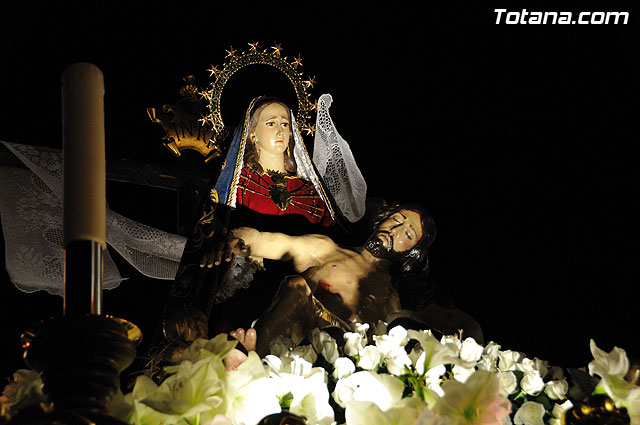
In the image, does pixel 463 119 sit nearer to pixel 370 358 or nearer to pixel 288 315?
pixel 288 315

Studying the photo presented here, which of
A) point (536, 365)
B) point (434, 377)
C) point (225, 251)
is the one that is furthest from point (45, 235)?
point (434, 377)

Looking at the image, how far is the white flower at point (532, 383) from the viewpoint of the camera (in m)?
0.96

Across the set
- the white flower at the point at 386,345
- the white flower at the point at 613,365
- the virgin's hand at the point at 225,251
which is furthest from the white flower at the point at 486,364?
the virgin's hand at the point at 225,251

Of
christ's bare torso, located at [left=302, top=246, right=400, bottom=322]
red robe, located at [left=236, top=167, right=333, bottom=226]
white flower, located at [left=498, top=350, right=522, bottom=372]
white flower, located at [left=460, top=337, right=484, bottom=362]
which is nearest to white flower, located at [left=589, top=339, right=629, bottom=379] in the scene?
white flower, located at [left=460, top=337, right=484, bottom=362]

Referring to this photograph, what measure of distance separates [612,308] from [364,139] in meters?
0.93

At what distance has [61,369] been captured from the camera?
49 cm

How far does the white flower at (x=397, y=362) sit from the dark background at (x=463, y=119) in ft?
5.34

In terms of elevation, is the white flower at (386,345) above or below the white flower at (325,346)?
above

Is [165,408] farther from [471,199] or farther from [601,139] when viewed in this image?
[601,139]

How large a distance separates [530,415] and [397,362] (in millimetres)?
154

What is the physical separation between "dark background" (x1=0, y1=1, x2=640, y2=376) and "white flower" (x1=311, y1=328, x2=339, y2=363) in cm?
147

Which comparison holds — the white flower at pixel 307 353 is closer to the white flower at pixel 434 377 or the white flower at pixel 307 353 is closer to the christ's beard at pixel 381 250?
the white flower at pixel 434 377

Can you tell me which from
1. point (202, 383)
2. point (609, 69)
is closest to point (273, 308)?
point (202, 383)

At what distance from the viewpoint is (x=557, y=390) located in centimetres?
97
